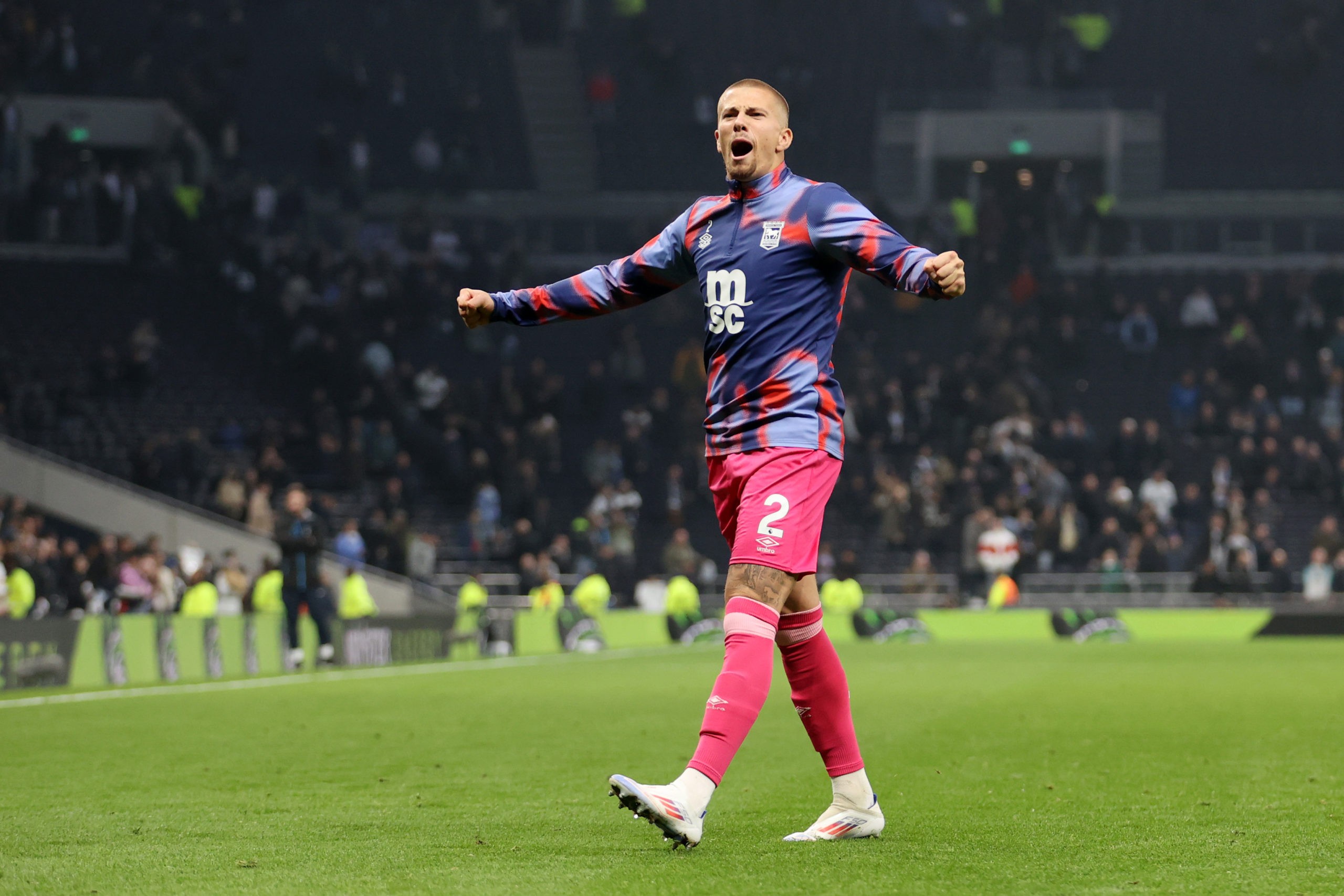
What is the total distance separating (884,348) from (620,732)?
79.7 feet

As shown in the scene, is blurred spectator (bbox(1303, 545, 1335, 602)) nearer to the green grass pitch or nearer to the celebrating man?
the green grass pitch

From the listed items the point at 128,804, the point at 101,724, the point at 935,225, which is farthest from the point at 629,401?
the point at 128,804

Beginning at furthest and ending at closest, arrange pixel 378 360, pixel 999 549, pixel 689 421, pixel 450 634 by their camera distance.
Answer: pixel 378 360 → pixel 689 421 → pixel 999 549 → pixel 450 634

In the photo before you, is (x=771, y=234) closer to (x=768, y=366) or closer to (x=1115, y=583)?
(x=768, y=366)

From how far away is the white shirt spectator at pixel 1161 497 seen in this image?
2964cm

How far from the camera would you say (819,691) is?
5844 mm

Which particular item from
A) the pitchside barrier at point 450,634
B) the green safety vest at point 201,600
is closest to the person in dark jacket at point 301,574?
the pitchside barrier at point 450,634

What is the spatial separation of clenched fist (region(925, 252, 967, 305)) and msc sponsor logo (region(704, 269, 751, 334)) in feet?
2.46

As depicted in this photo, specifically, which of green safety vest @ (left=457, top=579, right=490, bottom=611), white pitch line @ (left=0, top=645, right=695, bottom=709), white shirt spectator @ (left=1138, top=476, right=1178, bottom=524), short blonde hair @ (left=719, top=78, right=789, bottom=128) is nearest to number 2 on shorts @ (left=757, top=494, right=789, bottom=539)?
short blonde hair @ (left=719, top=78, right=789, bottom=128)

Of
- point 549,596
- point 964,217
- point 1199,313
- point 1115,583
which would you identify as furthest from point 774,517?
point 964,217

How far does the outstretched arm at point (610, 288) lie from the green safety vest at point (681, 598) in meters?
21.0

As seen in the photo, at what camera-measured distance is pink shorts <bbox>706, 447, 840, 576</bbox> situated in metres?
5.44

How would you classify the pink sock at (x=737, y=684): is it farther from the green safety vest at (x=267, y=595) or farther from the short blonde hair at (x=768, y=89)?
the green safety vest at (x=267, y=595)

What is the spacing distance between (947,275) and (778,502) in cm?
88
